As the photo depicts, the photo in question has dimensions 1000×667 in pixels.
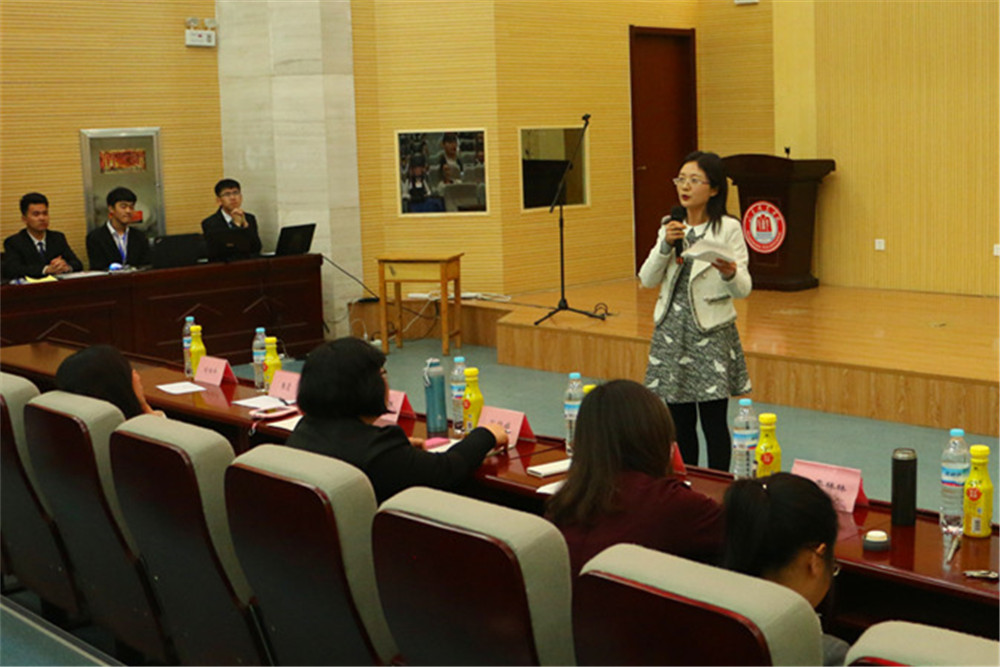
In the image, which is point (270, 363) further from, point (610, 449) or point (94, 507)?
point (610, 449)

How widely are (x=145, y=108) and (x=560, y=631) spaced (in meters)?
7.80

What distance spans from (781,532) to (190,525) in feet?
4.38

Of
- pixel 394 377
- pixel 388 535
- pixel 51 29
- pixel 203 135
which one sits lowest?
pixel 394 377

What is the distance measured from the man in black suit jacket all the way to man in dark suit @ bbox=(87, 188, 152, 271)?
0.49m

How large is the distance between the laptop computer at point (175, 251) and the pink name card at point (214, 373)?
379 cm

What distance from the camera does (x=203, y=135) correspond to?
31.0 ft

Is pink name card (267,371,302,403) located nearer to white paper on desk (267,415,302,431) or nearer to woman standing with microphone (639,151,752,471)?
white paper on desk (267,415,302,431)

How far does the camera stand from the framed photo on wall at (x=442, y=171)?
9.65 metres

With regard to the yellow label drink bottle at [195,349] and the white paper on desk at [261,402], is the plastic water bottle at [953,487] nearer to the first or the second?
the white paper on desk at [261,402]

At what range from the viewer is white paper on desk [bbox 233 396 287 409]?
13.7 feet

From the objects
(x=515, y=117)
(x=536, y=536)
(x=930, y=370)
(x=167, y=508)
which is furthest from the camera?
(x=515, y=117)

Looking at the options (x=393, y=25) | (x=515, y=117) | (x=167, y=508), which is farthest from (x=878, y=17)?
(x=167, y=508)

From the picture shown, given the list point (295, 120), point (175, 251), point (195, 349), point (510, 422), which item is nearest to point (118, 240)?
point (175, 251)

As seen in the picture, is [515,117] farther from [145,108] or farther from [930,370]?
[930,370]
